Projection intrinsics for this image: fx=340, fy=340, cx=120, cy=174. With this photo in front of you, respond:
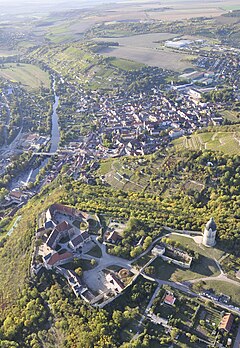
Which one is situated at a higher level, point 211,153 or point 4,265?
point 211,153

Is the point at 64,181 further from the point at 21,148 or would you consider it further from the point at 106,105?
the point at 106,105

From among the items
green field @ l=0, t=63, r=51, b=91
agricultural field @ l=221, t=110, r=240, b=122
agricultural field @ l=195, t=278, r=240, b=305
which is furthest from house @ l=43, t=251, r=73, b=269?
green field @ l=0, t=63, r=51, b=91

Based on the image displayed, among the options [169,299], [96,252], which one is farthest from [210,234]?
[96,252]

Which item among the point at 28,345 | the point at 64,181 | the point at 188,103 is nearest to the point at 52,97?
the point at 188,103

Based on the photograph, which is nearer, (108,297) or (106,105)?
(108,297)

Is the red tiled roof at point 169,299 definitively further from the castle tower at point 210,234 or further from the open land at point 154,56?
the open land at point 154,56

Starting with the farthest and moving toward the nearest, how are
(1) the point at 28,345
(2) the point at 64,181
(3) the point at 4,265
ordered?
(2) the point at 64,181 → (3) the point at 4,265 → (1) the point at 28,345
